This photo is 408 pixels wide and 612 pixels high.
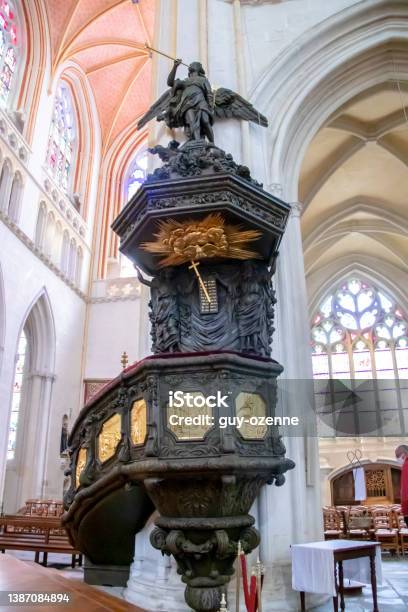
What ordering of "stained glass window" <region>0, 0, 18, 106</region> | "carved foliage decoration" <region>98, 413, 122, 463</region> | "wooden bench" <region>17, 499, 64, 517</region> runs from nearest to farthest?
"carved foliage decoration" <region>98, 413, 122, 463</region> → "wooden bench" <region>17, 499, 64, 517</region> → "stained glass window" <region>0, 0, 18, 106</region>

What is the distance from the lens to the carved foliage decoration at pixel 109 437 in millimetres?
3940

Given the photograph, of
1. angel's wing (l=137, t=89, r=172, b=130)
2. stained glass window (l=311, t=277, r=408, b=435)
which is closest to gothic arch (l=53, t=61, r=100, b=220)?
stained glass window (l=311, t=277, r=408, b=435)

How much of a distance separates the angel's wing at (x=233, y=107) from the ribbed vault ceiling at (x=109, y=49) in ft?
34.5

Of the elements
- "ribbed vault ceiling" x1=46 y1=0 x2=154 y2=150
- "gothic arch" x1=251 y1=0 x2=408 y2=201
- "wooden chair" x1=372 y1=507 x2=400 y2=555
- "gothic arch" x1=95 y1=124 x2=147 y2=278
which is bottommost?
"wooden chair" x1=372 y1=507 x2=400 y2=555

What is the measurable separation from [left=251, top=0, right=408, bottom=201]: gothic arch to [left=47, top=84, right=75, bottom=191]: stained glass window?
32.5 feet

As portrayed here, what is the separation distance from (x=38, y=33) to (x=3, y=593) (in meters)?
15.8

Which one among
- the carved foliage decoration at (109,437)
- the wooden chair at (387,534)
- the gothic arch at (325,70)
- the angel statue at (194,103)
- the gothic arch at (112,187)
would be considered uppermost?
the gothic arch at (112,187)

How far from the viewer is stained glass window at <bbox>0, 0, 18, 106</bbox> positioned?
523 inches

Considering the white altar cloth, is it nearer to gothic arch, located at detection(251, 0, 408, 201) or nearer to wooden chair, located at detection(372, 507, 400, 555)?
wooden chair, located at detection(372, 507, 400, 555)

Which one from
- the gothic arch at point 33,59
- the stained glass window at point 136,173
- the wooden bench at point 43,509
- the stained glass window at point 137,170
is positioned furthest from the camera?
the stained glass window at point 137,170

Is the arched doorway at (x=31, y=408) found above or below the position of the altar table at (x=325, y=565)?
above

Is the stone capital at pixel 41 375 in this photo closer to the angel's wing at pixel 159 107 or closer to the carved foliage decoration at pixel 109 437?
the angel's wing at pixel 159 107

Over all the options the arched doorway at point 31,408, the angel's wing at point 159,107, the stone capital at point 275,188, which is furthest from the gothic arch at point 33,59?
the stone capital at point 275,188

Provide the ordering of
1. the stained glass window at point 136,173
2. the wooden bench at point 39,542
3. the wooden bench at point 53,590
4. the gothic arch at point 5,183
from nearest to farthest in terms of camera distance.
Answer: the wooden bench at point 53,590 → the wooden bench at point 39,542 → the gothic arch at point 5,183 → the stained glass window at point 136,173
